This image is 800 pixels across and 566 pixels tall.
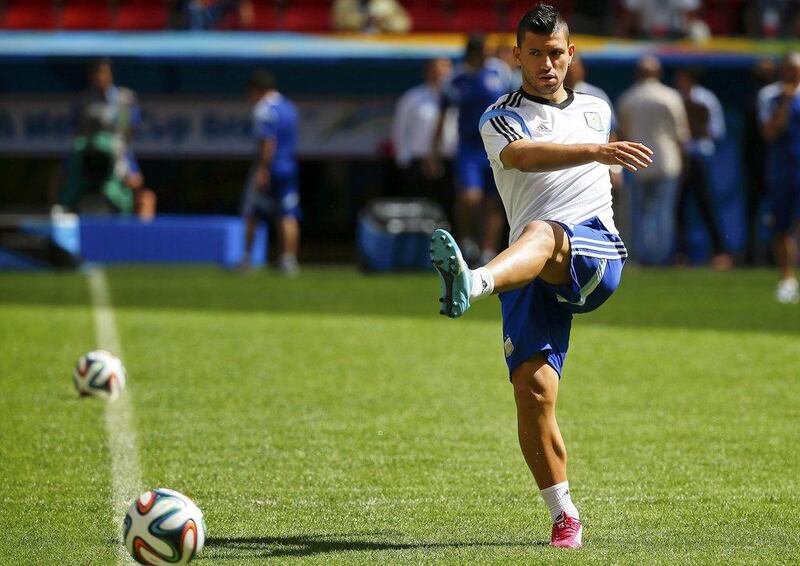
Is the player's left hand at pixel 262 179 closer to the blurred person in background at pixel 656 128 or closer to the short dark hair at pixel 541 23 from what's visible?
the blurred person in background at pixel 656 128

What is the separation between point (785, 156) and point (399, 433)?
7.87 meters

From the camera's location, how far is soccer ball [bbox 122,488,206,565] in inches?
191

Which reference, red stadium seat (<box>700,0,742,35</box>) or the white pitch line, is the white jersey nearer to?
the white pitch line

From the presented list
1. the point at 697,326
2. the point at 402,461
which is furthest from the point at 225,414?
the point at 697,326

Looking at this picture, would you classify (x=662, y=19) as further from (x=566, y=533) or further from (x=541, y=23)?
(x=566, y=533)

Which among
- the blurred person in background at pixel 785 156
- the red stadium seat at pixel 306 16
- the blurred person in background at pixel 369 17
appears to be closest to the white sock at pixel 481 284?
the blurred person in background at pixel 785 156

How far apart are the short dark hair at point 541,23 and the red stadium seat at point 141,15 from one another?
19.2 metres

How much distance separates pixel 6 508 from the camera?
6031 mm

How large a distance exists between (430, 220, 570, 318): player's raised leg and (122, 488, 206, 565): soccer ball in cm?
108

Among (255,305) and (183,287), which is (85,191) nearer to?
(183,287)

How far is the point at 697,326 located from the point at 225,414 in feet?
18.3

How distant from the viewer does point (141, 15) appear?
2419cm

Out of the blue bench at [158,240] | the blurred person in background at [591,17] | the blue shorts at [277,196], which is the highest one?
the blurred person in background at [591,17]

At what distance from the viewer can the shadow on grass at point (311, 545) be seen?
5.26m
